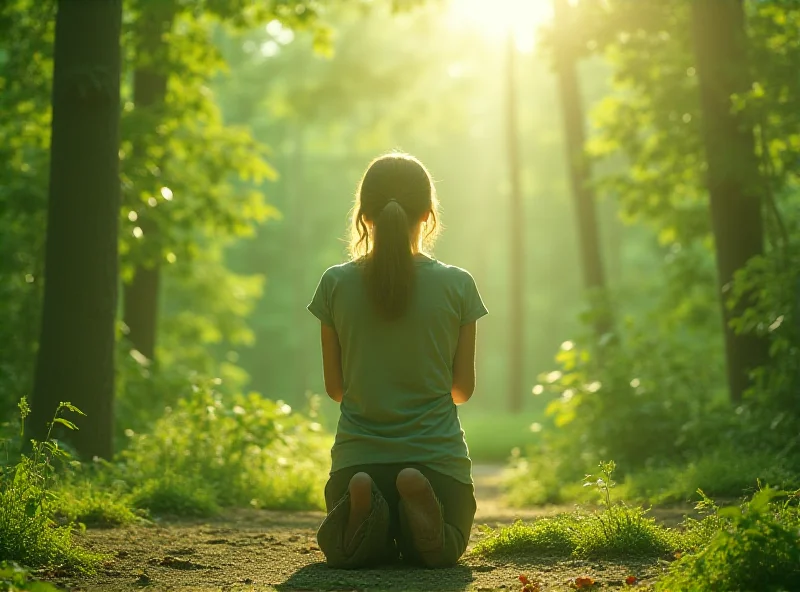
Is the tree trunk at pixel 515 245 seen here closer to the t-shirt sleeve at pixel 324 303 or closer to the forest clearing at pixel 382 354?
the forest clearing at pixel 382 354

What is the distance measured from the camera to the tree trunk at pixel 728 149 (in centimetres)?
1088

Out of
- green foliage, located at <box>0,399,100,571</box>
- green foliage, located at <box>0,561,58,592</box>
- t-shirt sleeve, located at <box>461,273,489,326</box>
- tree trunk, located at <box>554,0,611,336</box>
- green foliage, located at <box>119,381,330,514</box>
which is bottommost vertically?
green foliage, located at <box>0,561,58,592</box>

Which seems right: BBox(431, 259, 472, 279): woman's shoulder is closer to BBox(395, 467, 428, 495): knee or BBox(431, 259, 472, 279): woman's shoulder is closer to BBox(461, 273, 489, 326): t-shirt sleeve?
BBox(461, 273, 489, 326): t-shirt sleeve

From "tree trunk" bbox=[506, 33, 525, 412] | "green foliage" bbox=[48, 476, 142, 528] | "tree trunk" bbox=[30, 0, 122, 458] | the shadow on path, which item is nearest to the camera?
the shadow on path

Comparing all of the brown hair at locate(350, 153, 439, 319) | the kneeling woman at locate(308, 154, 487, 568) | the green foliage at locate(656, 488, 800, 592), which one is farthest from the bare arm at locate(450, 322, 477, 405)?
the green foliage at locate(656, 488, 800, 592)

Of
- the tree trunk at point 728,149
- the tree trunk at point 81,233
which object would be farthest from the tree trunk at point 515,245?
the tree trunk at point 81,233

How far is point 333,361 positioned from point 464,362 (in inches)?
26.0

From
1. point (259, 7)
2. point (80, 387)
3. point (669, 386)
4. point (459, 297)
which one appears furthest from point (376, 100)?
point (459, 297)

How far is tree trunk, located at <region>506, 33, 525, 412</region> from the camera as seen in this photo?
30656 mm

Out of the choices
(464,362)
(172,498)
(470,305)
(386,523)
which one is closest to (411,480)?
(386,523)

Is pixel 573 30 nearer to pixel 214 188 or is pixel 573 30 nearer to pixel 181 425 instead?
pixel 214 188

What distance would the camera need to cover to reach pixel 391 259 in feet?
16.5

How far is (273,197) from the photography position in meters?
52.8

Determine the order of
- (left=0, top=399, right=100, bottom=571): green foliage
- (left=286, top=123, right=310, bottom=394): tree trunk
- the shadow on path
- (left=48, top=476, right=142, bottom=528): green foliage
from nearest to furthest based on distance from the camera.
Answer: the shadow on path → (left=0, top=399, right=100, bottom=571): green foliage → (left=48, top=476, right=142, bottom=528): green foliage → (left=286, top=123, right=310, bottom=394): tree trunk
